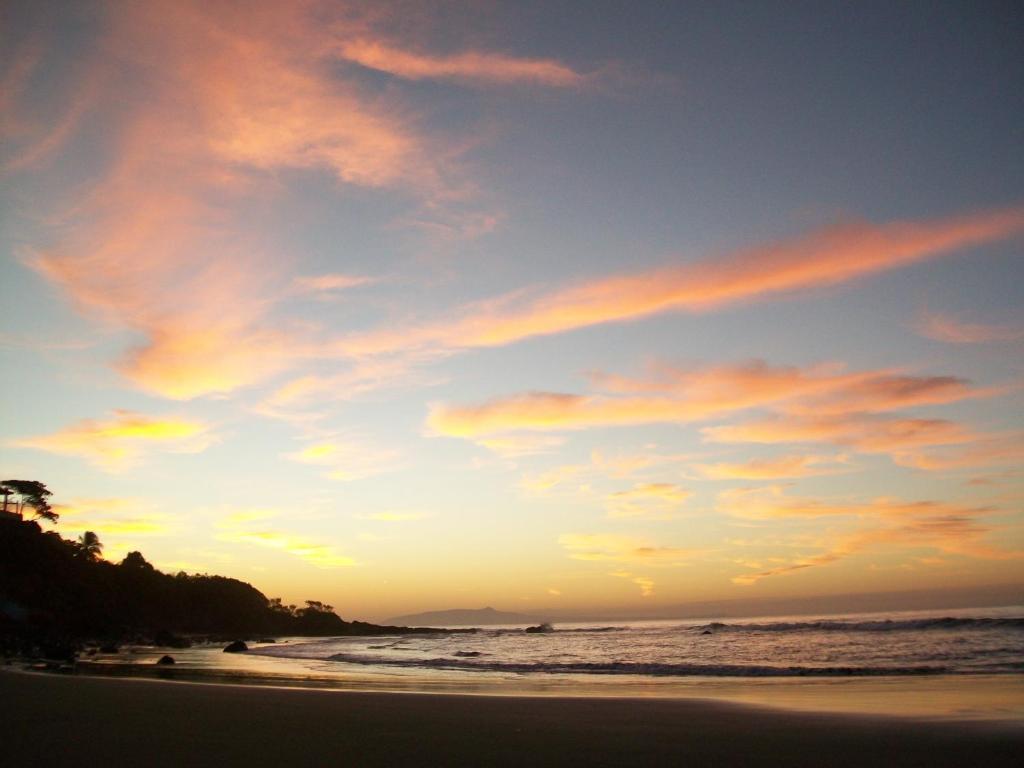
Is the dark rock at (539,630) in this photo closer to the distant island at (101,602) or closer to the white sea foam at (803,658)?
the distant island at (101,602)

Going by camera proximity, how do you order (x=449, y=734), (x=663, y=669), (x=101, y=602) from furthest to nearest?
1. (x=101, y=602)
2. (x=663, y=669)
3. (x=449, y=734)

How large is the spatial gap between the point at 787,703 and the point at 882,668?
473 inches

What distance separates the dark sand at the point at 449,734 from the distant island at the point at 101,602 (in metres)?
26.0

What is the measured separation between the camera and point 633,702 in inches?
591

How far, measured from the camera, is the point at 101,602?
7912 cm

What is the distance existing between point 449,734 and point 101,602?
286 ft

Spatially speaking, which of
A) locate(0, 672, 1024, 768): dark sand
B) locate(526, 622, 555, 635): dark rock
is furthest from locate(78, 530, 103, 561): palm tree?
locate(0, 672, 1024, 768): dark sand

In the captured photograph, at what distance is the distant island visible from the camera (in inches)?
2202

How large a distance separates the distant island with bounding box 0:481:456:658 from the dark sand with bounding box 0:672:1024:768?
1025 inches

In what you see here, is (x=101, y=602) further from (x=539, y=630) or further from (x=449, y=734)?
(x=449, y=734)

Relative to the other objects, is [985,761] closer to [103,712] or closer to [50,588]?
[103,712]

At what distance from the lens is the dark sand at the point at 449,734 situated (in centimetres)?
816

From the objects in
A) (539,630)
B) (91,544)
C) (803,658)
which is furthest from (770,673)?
(91,544)

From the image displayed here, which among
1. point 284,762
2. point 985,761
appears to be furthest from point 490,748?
point 985,761
